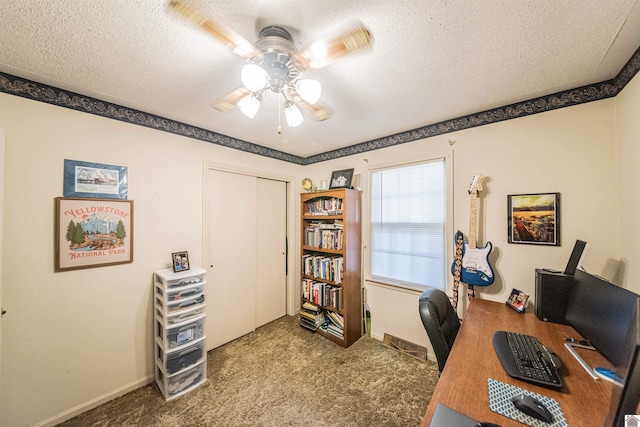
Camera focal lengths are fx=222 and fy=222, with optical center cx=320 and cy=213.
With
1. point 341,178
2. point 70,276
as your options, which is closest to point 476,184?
point 341,178

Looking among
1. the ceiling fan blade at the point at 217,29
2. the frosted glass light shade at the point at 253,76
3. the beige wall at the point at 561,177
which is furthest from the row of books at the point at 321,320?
the ceiling fan blade at the point at 217,29

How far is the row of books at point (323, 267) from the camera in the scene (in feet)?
Answer: 8.52

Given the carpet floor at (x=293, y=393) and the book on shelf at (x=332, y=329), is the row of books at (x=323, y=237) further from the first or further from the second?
the carpet floor at (x=293, y=393)

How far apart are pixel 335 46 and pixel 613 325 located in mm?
1758

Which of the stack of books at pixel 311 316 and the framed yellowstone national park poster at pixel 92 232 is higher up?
the framed yellowstone national park poster at pixel 92 232

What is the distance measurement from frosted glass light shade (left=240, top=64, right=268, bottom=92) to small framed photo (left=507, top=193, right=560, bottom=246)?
2065 millimetres

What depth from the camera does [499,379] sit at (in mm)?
943

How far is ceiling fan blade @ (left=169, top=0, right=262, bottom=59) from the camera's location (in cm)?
76

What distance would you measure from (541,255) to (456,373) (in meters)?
1.39

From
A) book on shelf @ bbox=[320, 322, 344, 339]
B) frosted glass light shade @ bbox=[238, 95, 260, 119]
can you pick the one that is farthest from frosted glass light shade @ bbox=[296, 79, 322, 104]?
book on shelf @ bbox=[320, 322, 344, 339]

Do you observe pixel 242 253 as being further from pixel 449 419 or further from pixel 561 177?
pixel 561 177

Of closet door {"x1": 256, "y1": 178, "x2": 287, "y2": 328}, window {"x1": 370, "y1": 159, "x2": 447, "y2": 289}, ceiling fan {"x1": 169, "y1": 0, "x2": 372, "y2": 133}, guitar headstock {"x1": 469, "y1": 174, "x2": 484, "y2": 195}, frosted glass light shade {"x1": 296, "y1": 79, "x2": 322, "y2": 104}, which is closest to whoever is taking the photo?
ceiling fan {"x1": 169, "y1": 0, "x2": 372, "y2": 133}

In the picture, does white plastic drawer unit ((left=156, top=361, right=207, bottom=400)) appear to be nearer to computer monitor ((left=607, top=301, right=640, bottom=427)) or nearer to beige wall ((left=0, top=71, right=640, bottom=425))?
beige wall ((left=0, top=71, right=640, bottom=425))

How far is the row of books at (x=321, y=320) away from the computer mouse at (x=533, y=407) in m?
1.88
